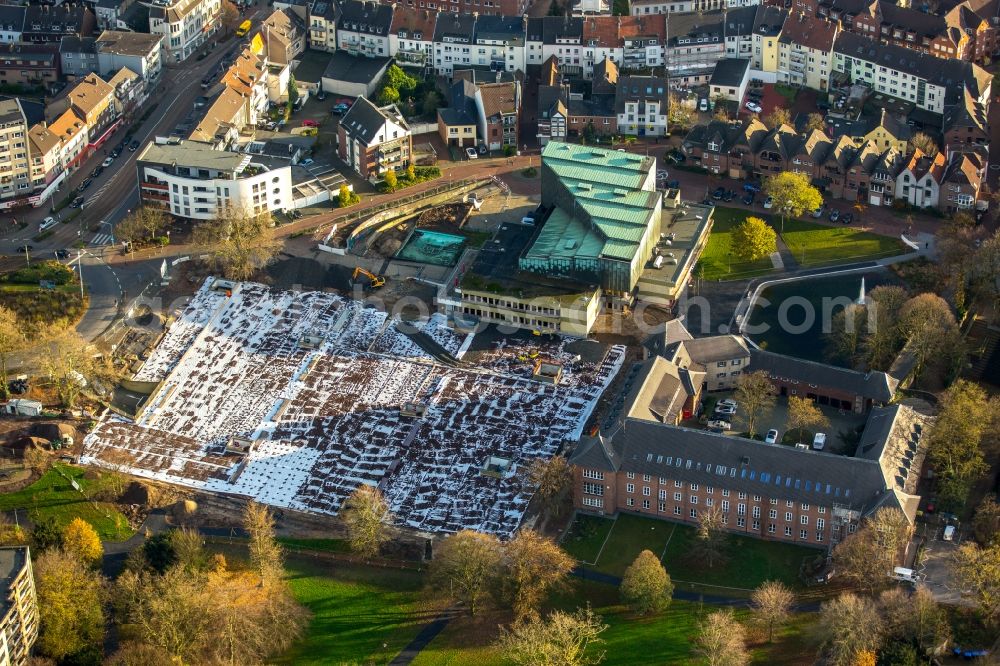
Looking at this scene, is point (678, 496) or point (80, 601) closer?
point (80, 601)

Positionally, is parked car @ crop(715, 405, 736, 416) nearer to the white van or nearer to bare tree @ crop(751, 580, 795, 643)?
bare tree @ crop(751, 580, 795, 643)

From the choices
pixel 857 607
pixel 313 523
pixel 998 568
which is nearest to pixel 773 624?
pixel 857 607

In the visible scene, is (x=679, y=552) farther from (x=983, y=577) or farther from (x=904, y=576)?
(x=983, y=577)

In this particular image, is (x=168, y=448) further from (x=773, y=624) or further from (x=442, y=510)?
(x=773, y=624)

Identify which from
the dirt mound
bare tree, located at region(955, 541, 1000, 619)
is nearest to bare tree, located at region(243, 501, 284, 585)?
the dirt mound

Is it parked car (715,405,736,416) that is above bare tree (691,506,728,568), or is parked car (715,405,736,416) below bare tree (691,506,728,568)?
above

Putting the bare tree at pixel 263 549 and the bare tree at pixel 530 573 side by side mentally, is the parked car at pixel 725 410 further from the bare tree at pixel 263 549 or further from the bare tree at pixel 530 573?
the bare tree at pixel 263 549

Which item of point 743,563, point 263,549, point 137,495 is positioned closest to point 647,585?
point 743,563
